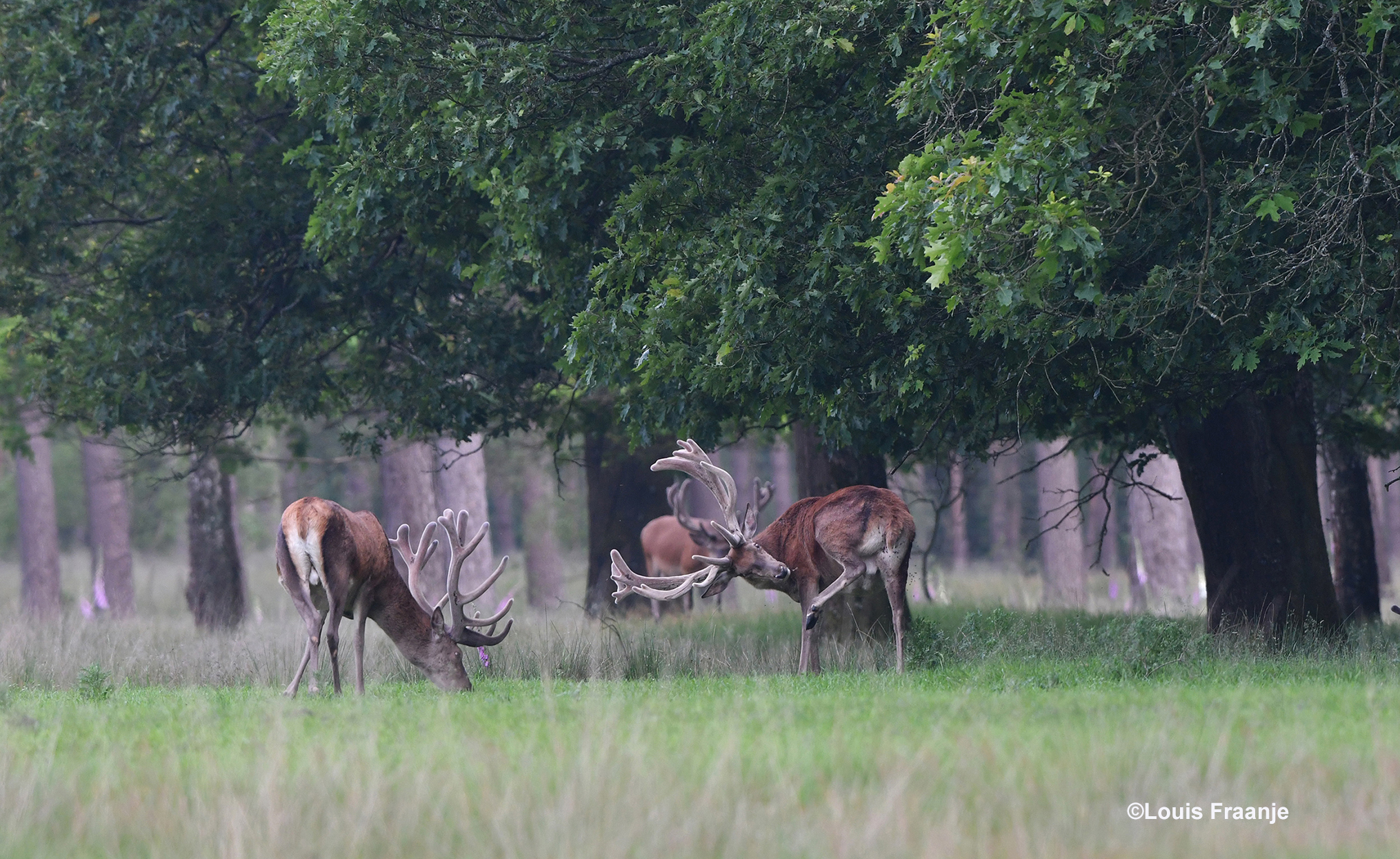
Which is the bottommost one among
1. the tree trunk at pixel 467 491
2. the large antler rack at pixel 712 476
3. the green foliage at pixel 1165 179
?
the large antler rack at pixel 712 476

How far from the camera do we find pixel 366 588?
422 inches

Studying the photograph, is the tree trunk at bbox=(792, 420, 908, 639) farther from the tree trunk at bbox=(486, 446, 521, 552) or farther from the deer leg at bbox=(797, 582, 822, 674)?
the tree trunk at bbox=(486, 446, 521, 552)

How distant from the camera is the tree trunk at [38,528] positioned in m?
30.4

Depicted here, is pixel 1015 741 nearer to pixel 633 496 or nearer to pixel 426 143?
pixel 426 143

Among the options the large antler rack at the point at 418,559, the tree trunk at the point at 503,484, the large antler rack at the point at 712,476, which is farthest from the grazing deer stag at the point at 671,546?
the tree trunk at the point at 503,484

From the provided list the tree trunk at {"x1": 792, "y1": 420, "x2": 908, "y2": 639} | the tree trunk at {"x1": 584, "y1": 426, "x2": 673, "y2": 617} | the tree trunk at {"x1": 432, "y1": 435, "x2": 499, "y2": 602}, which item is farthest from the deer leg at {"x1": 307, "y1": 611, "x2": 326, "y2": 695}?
the tree trunk at {"x1": 432, "y1": 435, "x2": 499, "y2": 602}

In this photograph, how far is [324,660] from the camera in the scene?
1364cm

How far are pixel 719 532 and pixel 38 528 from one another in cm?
2439

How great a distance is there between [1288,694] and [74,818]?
6.38 meters

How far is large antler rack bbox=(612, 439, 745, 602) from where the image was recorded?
12.2 metres

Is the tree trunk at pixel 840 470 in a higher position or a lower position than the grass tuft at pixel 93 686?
higher

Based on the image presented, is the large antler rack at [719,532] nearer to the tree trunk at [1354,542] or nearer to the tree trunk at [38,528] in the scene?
the tree trunk at [1354,542]

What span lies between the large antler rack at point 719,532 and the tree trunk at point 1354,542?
8779 millimetres

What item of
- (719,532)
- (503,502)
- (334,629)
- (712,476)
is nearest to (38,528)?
(503,502)
